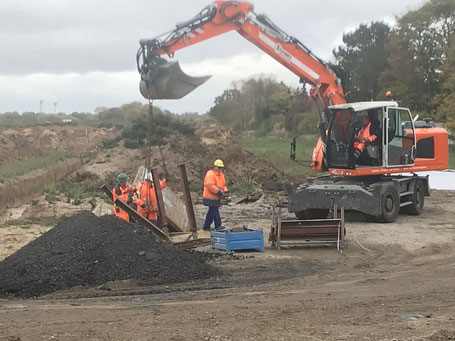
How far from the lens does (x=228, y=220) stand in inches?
631

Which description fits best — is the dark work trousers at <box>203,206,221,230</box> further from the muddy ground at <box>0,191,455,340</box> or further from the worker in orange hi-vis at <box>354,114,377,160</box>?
the worker in orange hi-vis at <box>354,114,377,160</box>

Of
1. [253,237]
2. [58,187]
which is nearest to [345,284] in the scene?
[253,237]

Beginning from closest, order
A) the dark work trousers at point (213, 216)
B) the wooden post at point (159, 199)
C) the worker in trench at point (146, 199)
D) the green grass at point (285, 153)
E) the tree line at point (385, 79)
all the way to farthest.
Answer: the wooden post at point (159, 199) < the worker in trench at point (146, 199) < the dark work trousers at point (213, 216) < the green grass at point (285, 153) < the tree line at point (385, 79)

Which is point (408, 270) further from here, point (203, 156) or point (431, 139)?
point (203, 156)

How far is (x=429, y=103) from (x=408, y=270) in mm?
34980

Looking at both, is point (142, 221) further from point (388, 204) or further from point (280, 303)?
point (388, 204)

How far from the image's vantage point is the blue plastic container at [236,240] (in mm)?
11328

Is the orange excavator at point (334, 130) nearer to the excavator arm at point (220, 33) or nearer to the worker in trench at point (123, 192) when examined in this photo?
the excavator arm at point (220, 33)

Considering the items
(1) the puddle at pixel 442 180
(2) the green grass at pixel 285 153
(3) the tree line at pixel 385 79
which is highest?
(3) the tree line at pixel 385 79

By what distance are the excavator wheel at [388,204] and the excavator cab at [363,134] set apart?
625 mm

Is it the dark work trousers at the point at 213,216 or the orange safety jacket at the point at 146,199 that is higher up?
the orange safety jacket at the point at 146,199

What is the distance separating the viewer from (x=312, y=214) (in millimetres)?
15055

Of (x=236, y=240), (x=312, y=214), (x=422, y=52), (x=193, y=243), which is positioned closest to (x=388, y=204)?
(x=312, y=214)

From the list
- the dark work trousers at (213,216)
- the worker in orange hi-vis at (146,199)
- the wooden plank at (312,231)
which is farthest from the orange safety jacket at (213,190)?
the wooden plank at (312,231)
